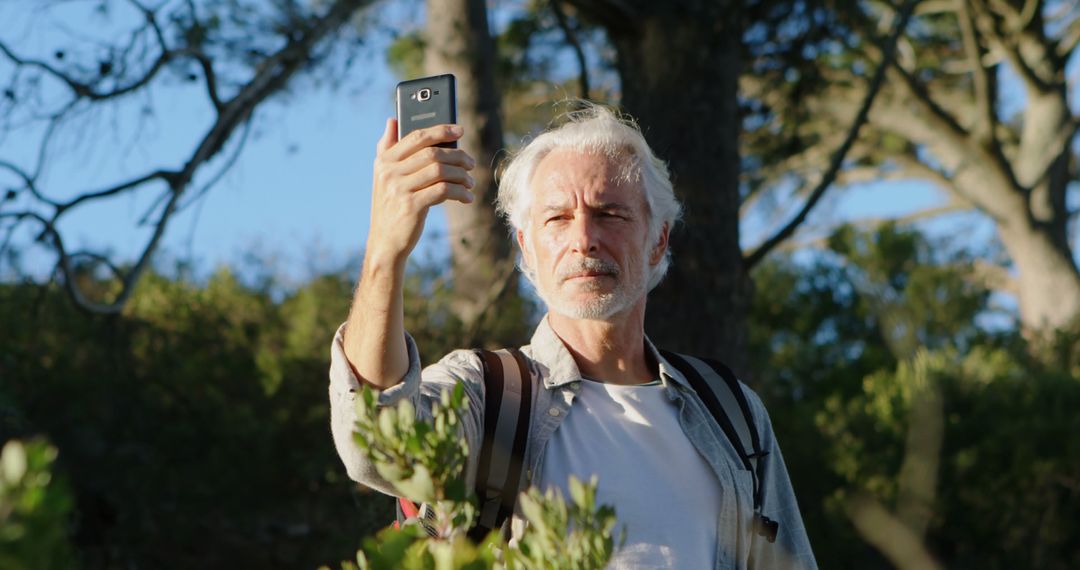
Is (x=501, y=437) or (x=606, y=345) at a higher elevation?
(x=606, y=345)

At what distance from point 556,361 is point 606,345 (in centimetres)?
16

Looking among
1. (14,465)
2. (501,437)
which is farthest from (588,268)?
(14,465)

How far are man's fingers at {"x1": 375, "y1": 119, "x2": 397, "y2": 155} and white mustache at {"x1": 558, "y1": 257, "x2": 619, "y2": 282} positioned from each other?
606mm

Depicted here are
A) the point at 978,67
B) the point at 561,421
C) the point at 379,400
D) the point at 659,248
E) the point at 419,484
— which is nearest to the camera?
the point at 419,484

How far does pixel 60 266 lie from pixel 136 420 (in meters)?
2.60

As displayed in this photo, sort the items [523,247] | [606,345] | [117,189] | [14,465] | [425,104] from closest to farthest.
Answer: [14,465] → [425,104] → [606,345] → [523,247] → [117,189]

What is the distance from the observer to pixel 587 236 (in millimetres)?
2826

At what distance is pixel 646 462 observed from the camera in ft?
8.66

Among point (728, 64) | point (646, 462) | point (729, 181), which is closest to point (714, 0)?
point (728, 64)

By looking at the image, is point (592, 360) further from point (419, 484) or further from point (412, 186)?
point (419, 484)

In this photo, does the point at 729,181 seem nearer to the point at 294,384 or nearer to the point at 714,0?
the point at 714,0

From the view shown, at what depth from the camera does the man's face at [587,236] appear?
2826 millimetres

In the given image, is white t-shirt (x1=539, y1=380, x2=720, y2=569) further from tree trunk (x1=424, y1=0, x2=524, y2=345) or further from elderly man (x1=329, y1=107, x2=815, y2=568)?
tree trunk (x1=424, y1=0, x2=524, y2=345)

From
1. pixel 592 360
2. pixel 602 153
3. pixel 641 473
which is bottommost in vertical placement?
pixel 641 473
